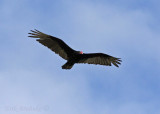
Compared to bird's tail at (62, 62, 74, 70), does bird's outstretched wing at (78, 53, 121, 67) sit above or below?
above

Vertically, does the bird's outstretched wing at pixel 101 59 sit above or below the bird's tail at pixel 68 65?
above

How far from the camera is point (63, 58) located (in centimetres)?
2038

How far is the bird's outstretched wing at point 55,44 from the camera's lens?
20031 mm

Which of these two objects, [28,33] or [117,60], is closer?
[28,33]

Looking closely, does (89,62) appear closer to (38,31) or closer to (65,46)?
(65,46)

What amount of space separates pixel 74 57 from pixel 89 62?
3.09ft

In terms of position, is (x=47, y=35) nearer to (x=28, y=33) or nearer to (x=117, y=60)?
(x=28, y=33)

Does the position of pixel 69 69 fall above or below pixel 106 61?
below

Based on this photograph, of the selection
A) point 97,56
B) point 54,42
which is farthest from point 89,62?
point 54,42

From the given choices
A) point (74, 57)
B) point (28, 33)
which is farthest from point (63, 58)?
point (28, 33)

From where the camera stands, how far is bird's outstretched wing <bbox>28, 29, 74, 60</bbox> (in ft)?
65.7

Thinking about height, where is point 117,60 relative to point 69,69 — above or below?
above

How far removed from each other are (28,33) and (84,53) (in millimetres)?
2701

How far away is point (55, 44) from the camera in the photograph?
66.7ft
